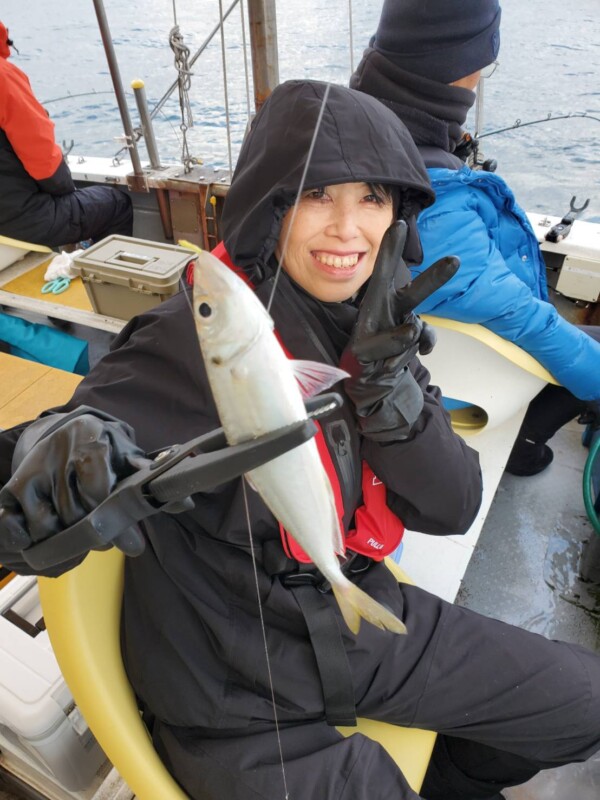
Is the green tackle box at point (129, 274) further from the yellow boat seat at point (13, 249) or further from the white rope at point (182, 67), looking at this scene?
the white rope at point (182, 67)

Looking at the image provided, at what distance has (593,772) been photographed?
2.00 m

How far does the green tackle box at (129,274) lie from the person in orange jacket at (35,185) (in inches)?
32.5

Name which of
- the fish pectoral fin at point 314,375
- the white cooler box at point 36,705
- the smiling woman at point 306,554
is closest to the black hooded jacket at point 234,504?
the smiling woman at point 306,554

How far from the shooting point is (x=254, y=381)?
0.89 meters

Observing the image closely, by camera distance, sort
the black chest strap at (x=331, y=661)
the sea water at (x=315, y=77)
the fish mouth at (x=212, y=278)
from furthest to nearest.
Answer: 1. the sea water at (x=315, y=77)
2. the black chest strap at (x=331, y=661)
3. the fish mouth at (x=212, y=278)

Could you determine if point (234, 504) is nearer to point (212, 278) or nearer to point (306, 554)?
point (306, 554)

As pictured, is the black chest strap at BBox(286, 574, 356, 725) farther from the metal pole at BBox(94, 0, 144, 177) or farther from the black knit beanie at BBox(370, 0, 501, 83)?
the metal pole at BBox(94, 0, 144, 177)

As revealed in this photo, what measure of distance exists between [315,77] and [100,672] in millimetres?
8614

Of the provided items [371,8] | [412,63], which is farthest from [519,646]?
[371,8]

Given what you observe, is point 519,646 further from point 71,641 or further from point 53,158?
point 53,158

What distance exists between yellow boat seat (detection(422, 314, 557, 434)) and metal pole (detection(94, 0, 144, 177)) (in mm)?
3150

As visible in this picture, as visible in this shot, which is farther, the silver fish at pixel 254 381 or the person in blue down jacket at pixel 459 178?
the person in blue down jacket at pixel 459 178

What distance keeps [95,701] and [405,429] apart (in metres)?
1.00

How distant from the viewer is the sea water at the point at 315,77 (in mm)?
7551
